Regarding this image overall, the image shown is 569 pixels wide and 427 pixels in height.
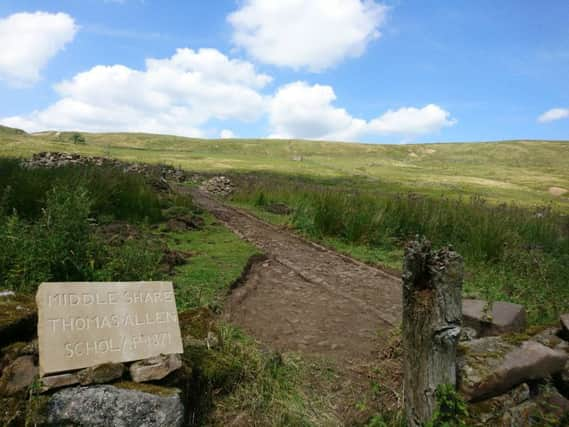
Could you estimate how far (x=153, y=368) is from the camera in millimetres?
3232

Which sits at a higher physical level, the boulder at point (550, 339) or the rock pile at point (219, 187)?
the boulder at point (550, 339)

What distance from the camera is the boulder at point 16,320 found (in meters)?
3.21

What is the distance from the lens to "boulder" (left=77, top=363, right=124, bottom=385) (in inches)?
117

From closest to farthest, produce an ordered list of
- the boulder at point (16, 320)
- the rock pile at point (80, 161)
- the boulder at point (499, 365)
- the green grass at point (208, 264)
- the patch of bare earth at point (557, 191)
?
1. the boulder at point (16, 320)
2. the boulder at point (499, 365)
3. the green grass at point (208, 264)
4. the rock pile at point (80, 161)
5. the patch of bare earth at point (557, 191)

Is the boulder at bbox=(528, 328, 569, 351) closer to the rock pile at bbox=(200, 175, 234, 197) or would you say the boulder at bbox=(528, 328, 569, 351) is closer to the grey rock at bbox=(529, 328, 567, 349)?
the grey rock at bbox=(529, 328, 567, 349)

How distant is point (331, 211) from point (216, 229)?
3186 mm

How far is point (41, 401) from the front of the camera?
2.75m

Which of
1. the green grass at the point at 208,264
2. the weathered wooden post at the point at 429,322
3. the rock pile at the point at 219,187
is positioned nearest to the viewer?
the weathered wooden post at the point at 429,322

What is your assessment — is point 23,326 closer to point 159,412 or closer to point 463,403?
point 159,412

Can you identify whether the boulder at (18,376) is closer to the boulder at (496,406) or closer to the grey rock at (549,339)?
the boulder at (496,406)

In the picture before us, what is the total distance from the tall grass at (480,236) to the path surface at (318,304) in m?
1.70

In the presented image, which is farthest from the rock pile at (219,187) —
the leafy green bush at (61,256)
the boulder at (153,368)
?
the boulder at (153,368)

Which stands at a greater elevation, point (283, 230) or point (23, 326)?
point (23, 326)

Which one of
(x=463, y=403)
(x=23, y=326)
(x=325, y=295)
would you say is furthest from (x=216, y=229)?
(x=463, y=403)
